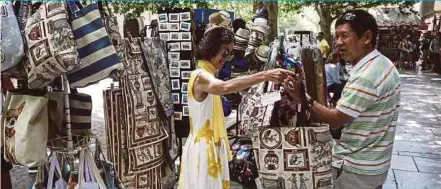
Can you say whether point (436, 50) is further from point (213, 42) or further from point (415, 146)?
point (213, 42)

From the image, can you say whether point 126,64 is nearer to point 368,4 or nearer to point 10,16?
point 10,16

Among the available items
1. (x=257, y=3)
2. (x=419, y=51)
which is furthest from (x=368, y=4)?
(x=257, y=3)

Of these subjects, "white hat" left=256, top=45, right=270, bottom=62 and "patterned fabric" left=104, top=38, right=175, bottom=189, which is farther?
"white hat" left=256, top=45, right=270, bottom=62

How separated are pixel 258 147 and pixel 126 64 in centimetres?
119

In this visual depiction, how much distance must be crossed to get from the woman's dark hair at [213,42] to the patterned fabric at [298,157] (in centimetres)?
58

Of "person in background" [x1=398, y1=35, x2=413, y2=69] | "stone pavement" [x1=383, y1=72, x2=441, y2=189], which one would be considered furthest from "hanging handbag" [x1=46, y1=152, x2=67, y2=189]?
"person in background" [x1=398, y1=35, x2=413, y2=69]

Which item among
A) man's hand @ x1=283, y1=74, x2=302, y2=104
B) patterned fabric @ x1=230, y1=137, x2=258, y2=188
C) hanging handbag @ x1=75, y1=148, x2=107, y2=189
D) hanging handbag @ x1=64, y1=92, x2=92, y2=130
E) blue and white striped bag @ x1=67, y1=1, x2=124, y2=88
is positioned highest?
blue and white striped bag @ x1=67, y1=1, x2=124, y2=88

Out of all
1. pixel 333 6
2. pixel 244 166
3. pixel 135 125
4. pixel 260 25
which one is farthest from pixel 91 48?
pixel 333 6

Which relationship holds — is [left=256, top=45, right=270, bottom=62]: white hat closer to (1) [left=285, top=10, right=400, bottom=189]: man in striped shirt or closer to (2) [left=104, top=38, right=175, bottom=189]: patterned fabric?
(2) [left=104, top=38, right=175, bottom=189]: patterned fabric

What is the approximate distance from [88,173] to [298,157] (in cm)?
109

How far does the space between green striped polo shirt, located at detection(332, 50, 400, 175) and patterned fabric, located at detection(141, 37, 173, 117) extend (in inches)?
63.9

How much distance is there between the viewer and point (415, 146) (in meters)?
6.11

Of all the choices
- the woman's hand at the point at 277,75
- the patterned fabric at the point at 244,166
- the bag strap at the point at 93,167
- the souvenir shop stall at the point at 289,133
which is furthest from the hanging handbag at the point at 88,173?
the patterned fabric at the point at 244,166

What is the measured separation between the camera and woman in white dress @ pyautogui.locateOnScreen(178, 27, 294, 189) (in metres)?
2.49
